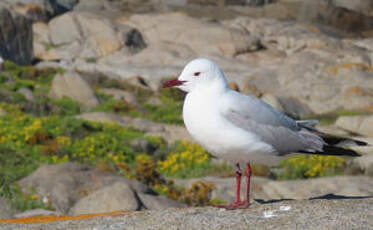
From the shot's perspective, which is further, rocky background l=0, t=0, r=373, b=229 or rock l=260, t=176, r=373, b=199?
rocky background l=0, t=0, r=373, b=229

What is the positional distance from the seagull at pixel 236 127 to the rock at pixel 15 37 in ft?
97.3

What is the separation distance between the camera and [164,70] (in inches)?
1519

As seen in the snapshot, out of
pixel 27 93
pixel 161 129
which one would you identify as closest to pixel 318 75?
pixel 161 129

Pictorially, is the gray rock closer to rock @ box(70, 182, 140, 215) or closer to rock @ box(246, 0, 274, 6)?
Result: rock @ box(70, 182, 140, 215)

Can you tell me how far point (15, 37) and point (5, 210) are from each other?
26163mm

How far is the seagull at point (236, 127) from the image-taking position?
5.37 metres

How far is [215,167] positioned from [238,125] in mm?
8831

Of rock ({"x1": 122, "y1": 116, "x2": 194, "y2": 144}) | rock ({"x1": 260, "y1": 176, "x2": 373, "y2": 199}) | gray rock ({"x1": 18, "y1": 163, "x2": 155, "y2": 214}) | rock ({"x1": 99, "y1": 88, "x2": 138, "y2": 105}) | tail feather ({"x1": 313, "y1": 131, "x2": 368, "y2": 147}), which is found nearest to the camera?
tail feather ({"x1": 313, "y1": 131, "x2": 368, "y2": 147})

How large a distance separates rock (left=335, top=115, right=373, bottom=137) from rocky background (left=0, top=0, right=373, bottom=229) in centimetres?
4

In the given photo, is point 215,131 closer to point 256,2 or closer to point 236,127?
point 236,127

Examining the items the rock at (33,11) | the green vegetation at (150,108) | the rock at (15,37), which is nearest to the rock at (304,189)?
the green vegetation at (150,108)

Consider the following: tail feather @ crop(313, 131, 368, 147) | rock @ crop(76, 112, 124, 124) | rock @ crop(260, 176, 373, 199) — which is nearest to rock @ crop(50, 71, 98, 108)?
rock @ crop(76, 112, 124, 124)

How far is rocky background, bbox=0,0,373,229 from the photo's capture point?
1011 cm

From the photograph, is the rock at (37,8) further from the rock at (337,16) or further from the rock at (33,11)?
the rock at (337,16)
